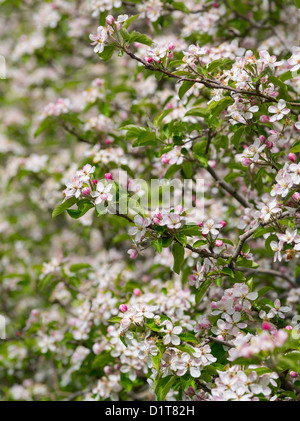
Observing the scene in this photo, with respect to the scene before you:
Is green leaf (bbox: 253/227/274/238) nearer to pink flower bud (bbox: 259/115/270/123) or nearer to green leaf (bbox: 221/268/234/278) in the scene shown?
green leaf (bbox: 221/268/234/278)

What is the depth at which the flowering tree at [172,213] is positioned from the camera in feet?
6.16

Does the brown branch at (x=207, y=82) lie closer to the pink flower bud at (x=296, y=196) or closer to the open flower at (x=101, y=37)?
the open flower at (x=101, y=37)

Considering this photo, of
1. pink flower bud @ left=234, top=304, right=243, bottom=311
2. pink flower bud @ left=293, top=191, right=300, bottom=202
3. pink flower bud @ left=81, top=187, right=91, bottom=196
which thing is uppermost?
pink flower bud @ left=81, top=187, right=91, bottom=196

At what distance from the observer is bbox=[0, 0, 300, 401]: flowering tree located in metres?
1.88

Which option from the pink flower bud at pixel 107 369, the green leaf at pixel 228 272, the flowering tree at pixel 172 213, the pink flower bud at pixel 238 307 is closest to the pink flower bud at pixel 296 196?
the flowering tree at pixel 172 213

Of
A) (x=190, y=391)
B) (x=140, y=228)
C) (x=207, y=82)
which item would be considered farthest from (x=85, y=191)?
(x=190, y=391)

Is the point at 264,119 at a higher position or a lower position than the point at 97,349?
higher

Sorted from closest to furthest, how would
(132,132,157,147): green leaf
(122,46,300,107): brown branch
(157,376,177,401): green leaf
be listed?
(157,376,177,401): green leaf < (122,46,300,107): brown branch < (132,132,157,147): green leaf

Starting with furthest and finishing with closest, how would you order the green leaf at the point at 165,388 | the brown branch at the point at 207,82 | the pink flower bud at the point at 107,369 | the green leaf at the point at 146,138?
the pink flower bud at the point at 107,369 → the green leaf at the point at 146,138 → the brown branch at the point at 207,82 → the green leaf at the point at 165,388

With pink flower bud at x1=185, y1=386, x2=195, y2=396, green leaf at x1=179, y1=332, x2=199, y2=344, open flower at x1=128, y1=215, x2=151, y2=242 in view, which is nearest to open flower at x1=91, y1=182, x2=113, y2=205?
open flower at x1=128, y1=215, x2=151, y2=242

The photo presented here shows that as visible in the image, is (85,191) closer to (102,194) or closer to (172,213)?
(102,194)

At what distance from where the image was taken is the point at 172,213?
186 centimetres

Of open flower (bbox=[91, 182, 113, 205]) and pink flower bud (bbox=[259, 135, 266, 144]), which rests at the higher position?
pink flower bud (bbox=[259, 135, 266, 144])

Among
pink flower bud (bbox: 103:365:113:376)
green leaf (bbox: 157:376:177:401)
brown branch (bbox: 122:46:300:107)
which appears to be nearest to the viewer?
green leaf (bbox: 157:376:177:401)
